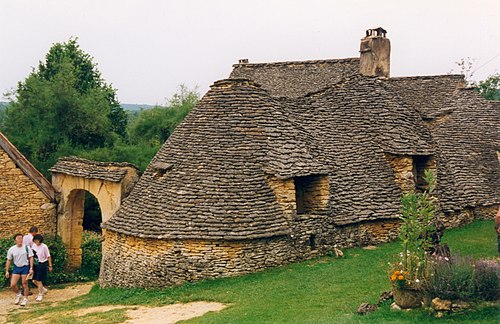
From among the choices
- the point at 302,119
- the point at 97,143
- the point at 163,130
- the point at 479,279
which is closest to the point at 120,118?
the point at 163,130

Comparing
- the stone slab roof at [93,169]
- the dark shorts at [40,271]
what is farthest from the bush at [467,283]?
the stone slab roof at [93,169]

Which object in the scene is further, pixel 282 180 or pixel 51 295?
pixel 51 295

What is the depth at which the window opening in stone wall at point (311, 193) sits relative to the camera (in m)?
14.8

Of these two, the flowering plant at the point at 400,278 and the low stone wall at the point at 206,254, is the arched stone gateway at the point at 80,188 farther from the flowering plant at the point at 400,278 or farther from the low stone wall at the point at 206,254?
the flowering plant at the point at 400,278

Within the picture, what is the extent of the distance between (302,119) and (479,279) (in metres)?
8.89

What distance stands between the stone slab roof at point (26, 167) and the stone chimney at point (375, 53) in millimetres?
13297

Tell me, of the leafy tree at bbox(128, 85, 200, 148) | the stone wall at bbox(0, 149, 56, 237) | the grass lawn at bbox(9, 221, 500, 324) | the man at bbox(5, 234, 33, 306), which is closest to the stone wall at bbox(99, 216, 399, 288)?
the grass lawn at bbox(9, 221, 500, 324)

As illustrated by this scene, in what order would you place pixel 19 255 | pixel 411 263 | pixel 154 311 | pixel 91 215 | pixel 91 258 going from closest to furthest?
1. pixel 411 263
2. pixel 154 311
3. pixel 19 255
4. pixel 91 258
5. pixel 91 215

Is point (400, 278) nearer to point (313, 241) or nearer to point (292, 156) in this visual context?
point (313, 241)

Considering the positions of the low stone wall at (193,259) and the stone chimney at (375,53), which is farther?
the stone chimney at (375,53)

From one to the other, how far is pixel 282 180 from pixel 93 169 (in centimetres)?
610

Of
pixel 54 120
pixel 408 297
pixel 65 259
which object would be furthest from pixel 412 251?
pixel 54 120

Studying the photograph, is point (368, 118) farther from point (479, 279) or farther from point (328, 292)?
point (479, 279)

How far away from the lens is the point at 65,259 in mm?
17266
